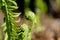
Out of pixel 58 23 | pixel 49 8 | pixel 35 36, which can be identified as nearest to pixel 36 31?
pixel 35 36

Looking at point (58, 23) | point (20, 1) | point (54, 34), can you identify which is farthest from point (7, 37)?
point (58, 23)

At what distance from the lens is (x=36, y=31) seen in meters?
4.16

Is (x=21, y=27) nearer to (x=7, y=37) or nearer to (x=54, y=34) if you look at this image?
(x=7, y=37)

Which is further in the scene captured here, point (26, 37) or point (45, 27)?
point (45, 27)

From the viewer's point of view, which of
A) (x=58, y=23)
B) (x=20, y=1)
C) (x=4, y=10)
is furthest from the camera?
(x=58, y=23)

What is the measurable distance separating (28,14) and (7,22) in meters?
0.21

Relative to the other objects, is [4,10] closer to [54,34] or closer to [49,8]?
[54,34]

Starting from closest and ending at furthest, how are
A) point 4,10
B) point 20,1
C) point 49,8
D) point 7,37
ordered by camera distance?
point 4,10 → point 7,37 → point 20,1 → point 49,8

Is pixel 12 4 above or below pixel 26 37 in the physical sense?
above

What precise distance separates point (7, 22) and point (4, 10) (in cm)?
9

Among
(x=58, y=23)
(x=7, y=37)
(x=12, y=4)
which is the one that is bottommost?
(x=58, y=23)

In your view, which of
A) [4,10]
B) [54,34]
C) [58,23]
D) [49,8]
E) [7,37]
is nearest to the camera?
[4,10]

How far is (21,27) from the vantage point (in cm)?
162

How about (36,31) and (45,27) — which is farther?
(45,27)
